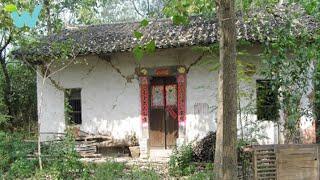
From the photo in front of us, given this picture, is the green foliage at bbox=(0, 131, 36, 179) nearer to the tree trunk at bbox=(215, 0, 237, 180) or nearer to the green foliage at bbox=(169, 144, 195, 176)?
the green foliage at bbox=(169, 144, 195, 176)

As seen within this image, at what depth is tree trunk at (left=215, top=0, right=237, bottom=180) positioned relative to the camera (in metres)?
4.53

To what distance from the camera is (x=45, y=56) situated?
41.0 ft

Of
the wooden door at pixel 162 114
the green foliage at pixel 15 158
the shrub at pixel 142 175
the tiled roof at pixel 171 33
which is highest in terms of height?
the tiled roof at pixel 171 33

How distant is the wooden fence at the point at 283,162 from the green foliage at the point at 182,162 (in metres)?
2.55

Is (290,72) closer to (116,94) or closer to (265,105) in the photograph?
(265,105)

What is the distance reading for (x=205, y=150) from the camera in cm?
1018

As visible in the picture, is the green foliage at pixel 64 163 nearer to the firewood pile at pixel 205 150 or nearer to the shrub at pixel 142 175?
the shrub at pixel 142 175

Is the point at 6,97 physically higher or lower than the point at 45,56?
lower

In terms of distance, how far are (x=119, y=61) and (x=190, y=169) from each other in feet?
15.6

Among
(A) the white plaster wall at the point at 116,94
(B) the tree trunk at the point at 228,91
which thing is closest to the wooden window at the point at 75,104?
(A) the white plaster wall at the point at 116,94

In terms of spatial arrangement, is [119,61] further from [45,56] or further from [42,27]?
[42,27]

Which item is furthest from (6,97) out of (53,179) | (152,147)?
(53,179)

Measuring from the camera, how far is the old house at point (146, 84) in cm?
1174

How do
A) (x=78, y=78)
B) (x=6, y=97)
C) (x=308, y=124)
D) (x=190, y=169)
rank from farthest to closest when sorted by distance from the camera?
(x=6, y=97), (x=78, y=78), (x=308, y=124), (x=190, y=169)
